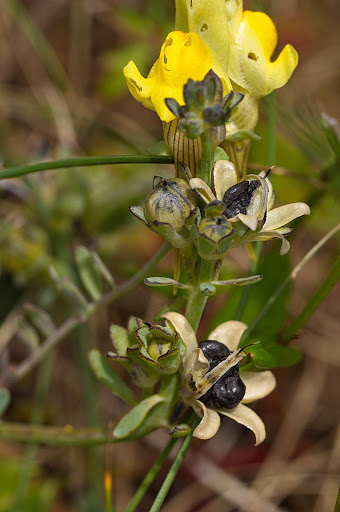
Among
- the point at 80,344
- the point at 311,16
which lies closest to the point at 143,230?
the point at 80,344

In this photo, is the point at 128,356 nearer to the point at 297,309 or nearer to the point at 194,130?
the point at 194,130

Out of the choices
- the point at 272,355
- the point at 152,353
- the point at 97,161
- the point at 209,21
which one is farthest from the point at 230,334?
the point at 209,21

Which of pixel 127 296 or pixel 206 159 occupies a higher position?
pixel 206 159

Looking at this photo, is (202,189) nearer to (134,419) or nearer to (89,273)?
(134,419)

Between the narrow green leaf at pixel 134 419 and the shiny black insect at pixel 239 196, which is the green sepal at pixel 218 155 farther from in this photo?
the narrow green leaf at pixel 134 419

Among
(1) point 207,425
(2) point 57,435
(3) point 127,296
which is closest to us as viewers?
(1) point 207,425

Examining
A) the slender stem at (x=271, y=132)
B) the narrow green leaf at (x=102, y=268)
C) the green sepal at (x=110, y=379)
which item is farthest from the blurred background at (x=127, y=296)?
the green sepal at (x=110, y=379)
